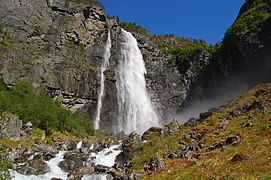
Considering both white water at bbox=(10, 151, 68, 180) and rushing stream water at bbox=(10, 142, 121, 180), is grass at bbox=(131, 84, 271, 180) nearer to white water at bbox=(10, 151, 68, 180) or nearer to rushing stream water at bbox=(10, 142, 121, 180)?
rushing stream water at bbox=(10, 142, 121, 180)

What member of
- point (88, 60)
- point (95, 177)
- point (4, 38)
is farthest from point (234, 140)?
point (4, 38)

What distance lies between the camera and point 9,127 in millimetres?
36719

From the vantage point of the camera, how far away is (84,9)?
232ft

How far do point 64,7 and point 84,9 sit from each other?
476 cm

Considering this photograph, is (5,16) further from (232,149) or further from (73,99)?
(232,149)

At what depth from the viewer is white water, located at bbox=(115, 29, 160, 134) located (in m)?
61.0

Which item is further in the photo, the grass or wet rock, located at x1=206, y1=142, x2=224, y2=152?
wet rock, located at x1=206, y1=142, x2=224, y2=152

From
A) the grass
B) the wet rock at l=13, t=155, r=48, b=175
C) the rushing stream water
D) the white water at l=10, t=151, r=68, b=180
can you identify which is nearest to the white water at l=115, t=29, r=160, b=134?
the rushing stream water

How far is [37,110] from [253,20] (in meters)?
41.9

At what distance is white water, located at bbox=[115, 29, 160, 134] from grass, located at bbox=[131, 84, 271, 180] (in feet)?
87.8

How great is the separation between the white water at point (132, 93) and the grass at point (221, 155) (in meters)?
26.8

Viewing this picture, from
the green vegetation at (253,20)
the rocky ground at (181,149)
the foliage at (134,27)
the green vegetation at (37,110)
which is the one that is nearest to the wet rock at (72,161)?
the rocky ground at (181,149)

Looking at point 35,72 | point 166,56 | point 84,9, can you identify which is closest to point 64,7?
point 84,9

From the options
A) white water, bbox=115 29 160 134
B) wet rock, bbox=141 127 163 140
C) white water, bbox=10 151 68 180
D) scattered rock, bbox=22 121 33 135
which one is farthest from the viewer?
white water, bbox=115 29 160 134
